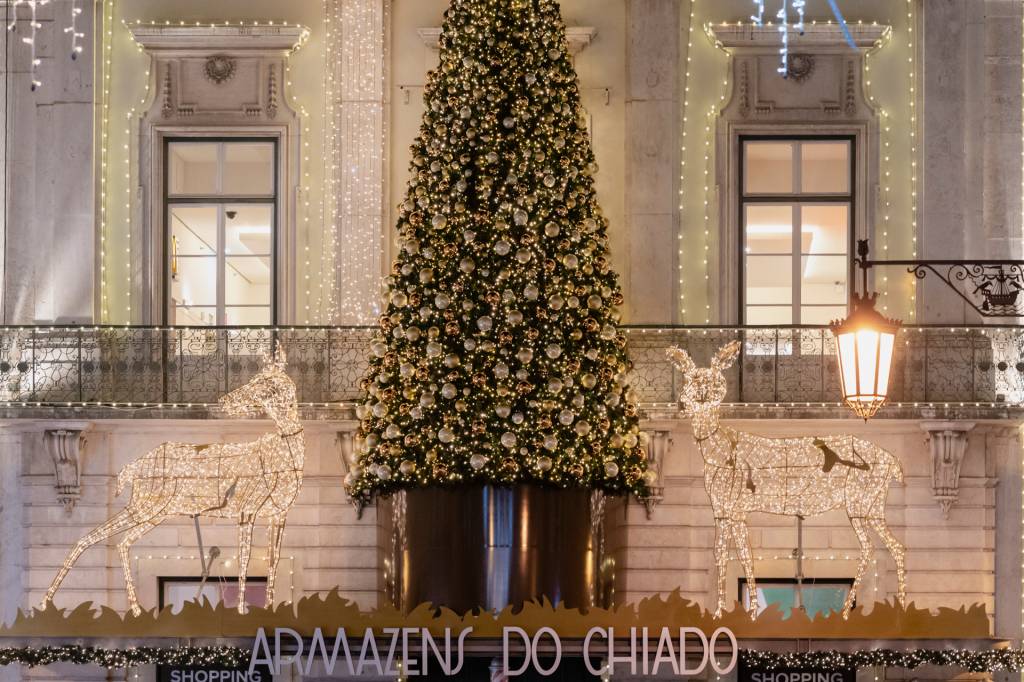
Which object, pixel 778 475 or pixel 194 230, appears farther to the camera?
pixel 194 230

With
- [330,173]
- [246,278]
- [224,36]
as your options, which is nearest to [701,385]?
[330,173]

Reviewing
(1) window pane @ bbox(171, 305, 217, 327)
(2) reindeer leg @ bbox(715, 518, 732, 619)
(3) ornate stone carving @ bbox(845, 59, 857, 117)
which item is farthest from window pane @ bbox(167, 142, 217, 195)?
(3) ornate stone carving @ bbox(845, 59, 857, 117)

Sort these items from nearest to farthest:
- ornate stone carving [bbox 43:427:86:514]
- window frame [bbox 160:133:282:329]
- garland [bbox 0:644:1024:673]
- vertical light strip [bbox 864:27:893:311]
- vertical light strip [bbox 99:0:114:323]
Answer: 1. garland [bbox 0:644:1024:673]
2. ornate stone carving [bbox 43:427:86:514]
3. vertical light strip [bbox 864:27:893:311]
4. vertical light strip [bbox 99:0:114:323]
5. window frame [bbox 160:133:282:329]

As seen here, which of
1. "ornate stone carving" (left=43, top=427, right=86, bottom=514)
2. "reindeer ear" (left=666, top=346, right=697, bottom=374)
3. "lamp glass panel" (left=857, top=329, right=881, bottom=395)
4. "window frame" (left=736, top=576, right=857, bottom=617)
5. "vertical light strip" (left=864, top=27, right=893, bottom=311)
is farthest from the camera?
"vertical light strip" (left=864, top=27, right=893, bottom=311)

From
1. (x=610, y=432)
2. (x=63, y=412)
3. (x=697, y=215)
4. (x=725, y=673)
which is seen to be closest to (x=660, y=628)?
(x=725, y=673)

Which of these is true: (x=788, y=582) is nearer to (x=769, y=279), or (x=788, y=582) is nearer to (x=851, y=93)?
(x=769, y=279)

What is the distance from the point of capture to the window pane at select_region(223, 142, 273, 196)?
1750cm

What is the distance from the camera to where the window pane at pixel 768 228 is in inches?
683

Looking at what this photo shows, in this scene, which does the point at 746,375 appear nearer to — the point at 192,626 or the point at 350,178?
the point at 350,178

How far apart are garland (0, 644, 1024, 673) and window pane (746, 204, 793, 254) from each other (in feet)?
16.3

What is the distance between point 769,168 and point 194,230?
6.01m

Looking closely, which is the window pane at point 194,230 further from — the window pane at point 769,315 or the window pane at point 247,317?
the window pane at point 769,315

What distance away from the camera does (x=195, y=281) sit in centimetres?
1750

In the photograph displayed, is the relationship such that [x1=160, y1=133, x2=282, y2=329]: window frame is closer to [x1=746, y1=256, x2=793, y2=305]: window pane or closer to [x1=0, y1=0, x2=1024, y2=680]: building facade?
[x1=0, y1=0, x2=1024, y2=680]: building facade
